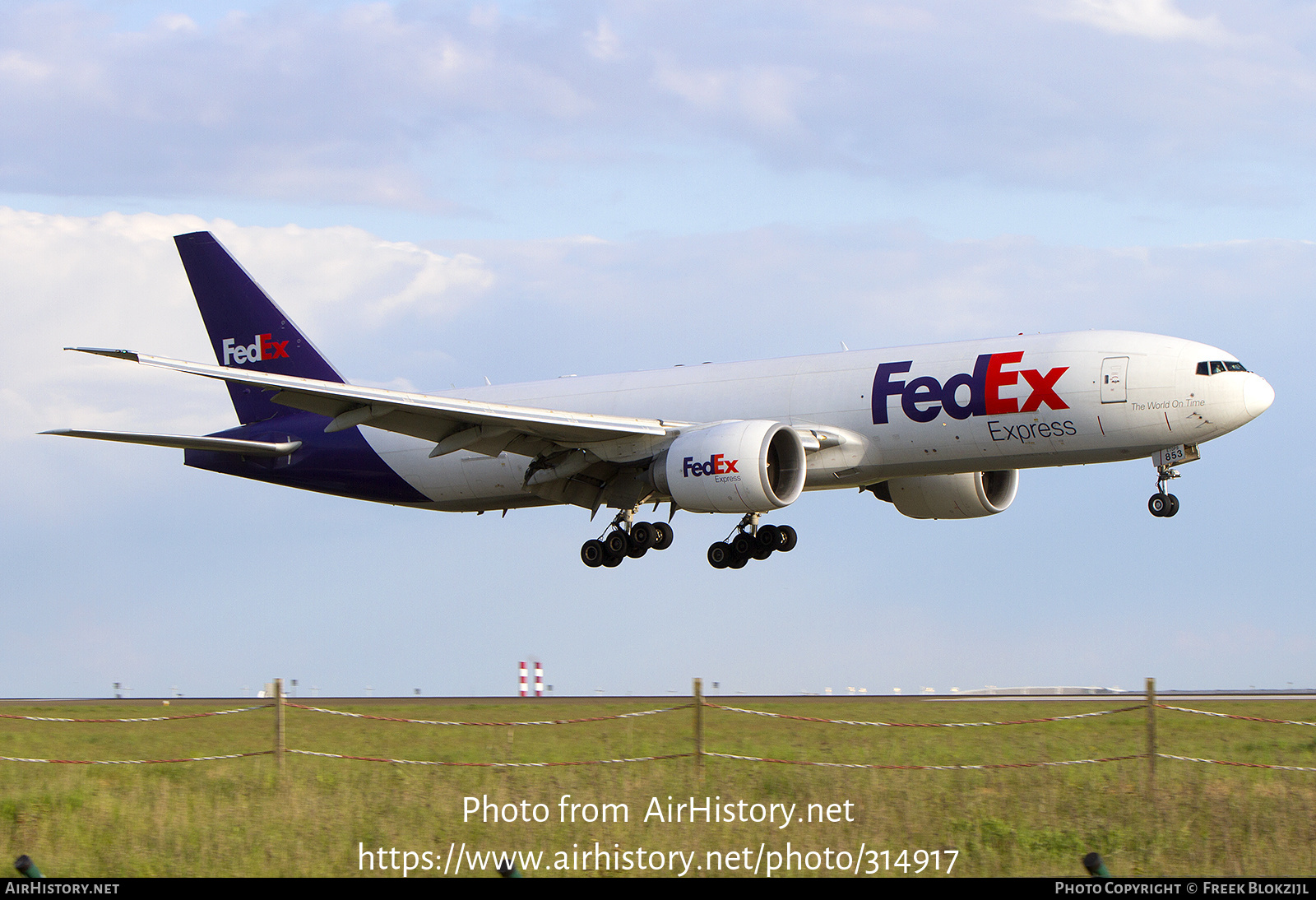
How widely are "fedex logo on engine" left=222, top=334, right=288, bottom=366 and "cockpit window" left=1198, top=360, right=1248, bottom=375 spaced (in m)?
23.2

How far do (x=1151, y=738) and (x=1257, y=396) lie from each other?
12848mm

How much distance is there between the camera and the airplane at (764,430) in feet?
88.5

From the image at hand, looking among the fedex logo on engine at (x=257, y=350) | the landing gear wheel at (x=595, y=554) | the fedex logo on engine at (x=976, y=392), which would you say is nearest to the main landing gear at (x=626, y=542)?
the landing gear wheel at (x=595, y=554)

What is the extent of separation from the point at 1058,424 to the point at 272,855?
18776 mm

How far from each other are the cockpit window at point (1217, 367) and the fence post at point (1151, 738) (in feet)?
37.8

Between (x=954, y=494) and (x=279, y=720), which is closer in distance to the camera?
(x=279, y=720)

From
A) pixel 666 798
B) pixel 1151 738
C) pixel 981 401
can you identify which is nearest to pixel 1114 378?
pixel 981 401

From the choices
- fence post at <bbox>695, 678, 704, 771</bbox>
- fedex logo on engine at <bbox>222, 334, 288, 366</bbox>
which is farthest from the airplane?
fence post at <bbox>695, 678, 704, 771</bbox>

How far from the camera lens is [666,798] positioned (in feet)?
51.4

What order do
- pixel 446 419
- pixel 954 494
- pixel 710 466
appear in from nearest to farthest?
1. pixel 710 466
2. pixel 446 419
3. pixel 954 494

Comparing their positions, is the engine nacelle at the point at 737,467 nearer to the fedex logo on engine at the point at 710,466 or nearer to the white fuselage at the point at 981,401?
the fedex logo on engine at the point at 710,466

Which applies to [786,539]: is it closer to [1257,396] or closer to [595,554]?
[595,554]

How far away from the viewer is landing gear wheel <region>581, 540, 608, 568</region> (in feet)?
105
